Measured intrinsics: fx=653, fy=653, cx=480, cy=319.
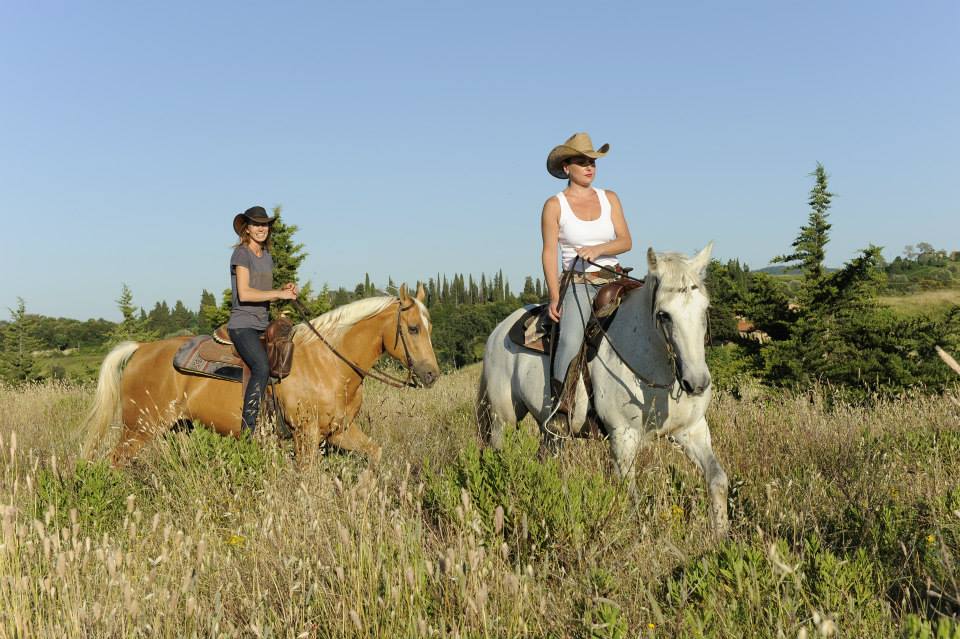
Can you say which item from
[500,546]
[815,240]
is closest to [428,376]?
[500,546]

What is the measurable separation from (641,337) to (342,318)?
11.2 ft

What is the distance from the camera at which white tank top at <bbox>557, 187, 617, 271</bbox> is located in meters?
5.58

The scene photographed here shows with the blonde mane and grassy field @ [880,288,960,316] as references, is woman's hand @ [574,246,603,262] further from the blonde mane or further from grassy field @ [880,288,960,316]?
grassy field @ [880,288,960,316]

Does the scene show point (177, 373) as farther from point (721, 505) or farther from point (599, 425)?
point (721, 505)

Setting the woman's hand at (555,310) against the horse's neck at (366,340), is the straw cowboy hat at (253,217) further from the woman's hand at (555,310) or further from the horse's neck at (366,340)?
the woman's hand at (555,310)

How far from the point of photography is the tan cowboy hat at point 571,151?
5578 millimetres

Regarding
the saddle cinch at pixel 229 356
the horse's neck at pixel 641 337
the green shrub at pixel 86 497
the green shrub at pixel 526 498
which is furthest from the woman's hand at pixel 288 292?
the horse's neck at pixel 641 337

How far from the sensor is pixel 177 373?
22.4ft

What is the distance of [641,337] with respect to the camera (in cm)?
505

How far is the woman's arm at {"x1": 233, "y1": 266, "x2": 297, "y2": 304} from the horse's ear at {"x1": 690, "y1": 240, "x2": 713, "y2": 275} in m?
3.76

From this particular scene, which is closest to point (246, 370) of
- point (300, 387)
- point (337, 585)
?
point (300, 387)

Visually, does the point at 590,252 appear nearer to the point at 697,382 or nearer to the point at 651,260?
the point at 651,260

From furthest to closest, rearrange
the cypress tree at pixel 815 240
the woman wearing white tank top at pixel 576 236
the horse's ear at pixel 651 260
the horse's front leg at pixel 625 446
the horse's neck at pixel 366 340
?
the cypress tree at pixel 815 240
the horse's neck at pixel 366 340
the woman wearing white tank top at pixel 576 236
the horse's front leg at pixel 625 446
the horse's ear at pixel 651 260

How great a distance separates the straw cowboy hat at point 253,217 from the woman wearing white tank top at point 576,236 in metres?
2.83
